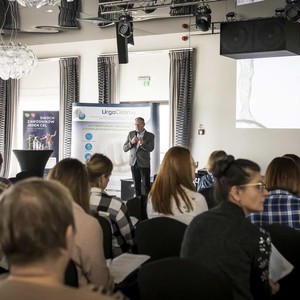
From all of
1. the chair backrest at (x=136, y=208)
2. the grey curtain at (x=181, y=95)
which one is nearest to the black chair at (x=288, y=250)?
the chair backrest at (x=136, y=208)

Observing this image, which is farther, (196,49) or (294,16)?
(196,49)

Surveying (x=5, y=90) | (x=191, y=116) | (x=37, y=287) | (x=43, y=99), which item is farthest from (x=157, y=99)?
(x=37, y=287)

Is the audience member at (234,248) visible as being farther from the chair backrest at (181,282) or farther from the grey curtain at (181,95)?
the grey curtain at (181,95)

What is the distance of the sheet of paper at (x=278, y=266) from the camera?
8.57ft

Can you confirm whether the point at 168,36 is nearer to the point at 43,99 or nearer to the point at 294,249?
the point at 43,99

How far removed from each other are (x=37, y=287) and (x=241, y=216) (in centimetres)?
132

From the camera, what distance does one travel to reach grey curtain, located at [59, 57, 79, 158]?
34.9 feet

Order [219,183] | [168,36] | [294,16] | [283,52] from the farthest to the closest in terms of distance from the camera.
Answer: [168,36] < [283,52] < [294,16] < [219,183]

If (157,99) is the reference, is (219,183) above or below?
below

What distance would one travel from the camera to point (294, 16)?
710 cm

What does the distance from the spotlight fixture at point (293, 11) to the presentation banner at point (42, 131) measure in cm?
546

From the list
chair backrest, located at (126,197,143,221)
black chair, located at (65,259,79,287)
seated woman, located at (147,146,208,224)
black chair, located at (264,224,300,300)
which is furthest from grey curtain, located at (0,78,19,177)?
black chair, located at (65,259,79,287)

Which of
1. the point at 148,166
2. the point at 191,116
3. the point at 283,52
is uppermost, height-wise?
the point at 283,52

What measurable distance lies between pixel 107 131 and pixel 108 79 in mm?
1123
